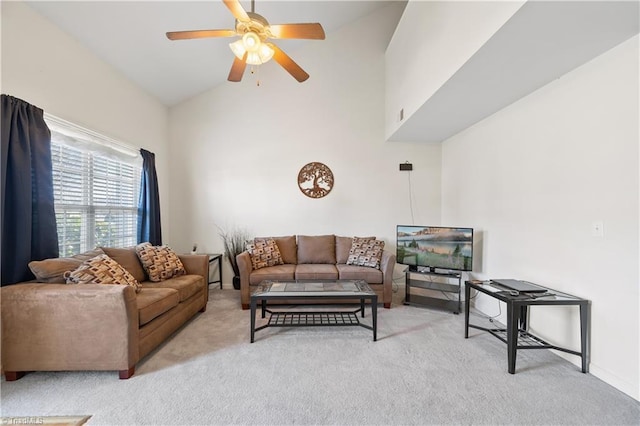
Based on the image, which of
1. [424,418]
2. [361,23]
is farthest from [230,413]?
[361,23]

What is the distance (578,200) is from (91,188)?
4.71 metres

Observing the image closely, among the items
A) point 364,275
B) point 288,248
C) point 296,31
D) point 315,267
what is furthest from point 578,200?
point 288,248

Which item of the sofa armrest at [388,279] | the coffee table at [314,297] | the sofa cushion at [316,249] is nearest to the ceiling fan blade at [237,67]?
the coffee table at [314,297]

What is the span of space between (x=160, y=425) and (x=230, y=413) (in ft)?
1.26

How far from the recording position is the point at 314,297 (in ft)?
8.93

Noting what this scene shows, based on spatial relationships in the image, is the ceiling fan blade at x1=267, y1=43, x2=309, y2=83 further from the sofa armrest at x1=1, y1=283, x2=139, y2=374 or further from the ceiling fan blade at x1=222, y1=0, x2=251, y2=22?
the sofa armrest at x1=1, y1=283, x2=139, y2=374

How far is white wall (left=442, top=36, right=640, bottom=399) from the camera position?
1875 mm

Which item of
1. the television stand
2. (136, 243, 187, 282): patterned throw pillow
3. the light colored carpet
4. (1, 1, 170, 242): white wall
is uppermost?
(1, 1, 170, 242): white wall

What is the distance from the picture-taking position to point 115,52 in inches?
120

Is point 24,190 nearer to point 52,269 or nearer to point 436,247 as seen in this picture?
point 52,269

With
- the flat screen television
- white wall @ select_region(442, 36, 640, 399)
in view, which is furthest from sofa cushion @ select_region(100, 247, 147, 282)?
white wall @ select_region(442, 36, 640, 399)

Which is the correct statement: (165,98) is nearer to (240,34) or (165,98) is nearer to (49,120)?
(49,120)

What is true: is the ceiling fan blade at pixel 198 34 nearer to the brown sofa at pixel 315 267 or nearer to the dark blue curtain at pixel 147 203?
the dark blue curtain at pixel 147 203

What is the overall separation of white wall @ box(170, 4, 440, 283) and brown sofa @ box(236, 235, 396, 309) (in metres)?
0.34
